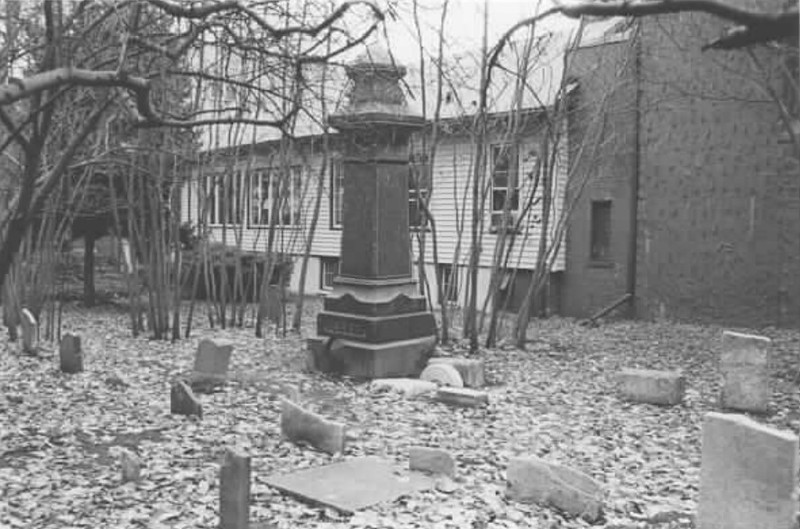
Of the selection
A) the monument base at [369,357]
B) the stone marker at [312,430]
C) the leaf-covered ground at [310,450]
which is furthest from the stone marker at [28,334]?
the stone marker at [312,430]

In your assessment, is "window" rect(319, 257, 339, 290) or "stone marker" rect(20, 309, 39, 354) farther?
"window" rect(319, 257, 339, 290)

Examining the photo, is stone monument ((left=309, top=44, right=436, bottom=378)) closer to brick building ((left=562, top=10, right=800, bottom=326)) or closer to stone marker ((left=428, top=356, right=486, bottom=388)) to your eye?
stone marker ((left=428, top=356, right=486, bottom=388))

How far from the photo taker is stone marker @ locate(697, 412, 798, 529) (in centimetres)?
446

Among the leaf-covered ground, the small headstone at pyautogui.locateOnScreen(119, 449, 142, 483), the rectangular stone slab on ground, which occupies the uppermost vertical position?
the small headstone at pyautogui.locateOnScreen(119, 449, 142, 483)

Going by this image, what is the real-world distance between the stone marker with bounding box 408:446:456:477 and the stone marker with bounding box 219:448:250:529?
1675 mm

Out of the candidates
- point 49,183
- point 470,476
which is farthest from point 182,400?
point 470,476

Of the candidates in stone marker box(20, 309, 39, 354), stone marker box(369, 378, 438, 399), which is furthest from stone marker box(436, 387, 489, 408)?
stone marker box(20, 309, 39, 354)

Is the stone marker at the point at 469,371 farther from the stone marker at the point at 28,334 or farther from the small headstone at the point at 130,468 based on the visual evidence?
the stone marker at the point at 28,334

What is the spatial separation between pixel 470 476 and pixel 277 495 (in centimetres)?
150

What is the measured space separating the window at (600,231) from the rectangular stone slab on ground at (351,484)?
13.4 meters

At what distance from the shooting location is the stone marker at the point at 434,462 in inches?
229

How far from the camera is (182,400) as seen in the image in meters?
7.62

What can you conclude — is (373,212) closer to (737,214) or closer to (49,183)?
(49,183)

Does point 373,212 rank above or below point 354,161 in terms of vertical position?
below
